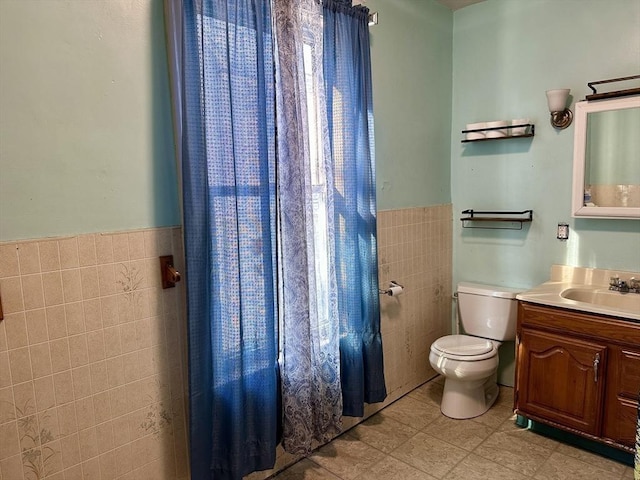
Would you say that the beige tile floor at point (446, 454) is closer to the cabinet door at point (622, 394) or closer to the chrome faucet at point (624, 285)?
the cabinet door at point (622, 394)

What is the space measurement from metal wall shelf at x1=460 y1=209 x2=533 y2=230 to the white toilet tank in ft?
1.39

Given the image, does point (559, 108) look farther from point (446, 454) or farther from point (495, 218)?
point (446, 454)

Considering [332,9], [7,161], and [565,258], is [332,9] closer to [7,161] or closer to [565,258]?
[7,161]

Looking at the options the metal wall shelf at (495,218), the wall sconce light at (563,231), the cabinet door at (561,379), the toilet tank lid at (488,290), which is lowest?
the cabinet door at (561,379)

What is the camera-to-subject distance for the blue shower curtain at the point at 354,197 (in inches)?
83.5

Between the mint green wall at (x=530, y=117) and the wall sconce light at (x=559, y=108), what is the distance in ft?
0.18

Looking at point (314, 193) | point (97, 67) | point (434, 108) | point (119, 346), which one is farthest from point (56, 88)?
point (434, 108)

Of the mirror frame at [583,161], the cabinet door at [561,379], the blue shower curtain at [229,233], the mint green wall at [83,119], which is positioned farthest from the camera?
the mirror frame at [583,161]

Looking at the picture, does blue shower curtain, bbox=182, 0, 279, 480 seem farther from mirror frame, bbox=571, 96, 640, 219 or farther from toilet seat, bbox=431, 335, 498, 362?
mirror frame, bbox=571, 96, 640, 219

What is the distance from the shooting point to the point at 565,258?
8.80 feet

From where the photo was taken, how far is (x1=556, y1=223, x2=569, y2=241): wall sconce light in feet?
8.71

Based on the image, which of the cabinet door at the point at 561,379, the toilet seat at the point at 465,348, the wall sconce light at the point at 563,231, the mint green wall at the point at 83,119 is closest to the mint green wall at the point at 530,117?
the wall sconce light at the point at 563,231

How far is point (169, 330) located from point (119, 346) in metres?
0.19

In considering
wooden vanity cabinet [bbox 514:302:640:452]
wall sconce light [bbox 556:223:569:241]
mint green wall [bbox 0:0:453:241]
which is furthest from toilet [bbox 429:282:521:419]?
mint green wall [bbox 0:0:453:241]
